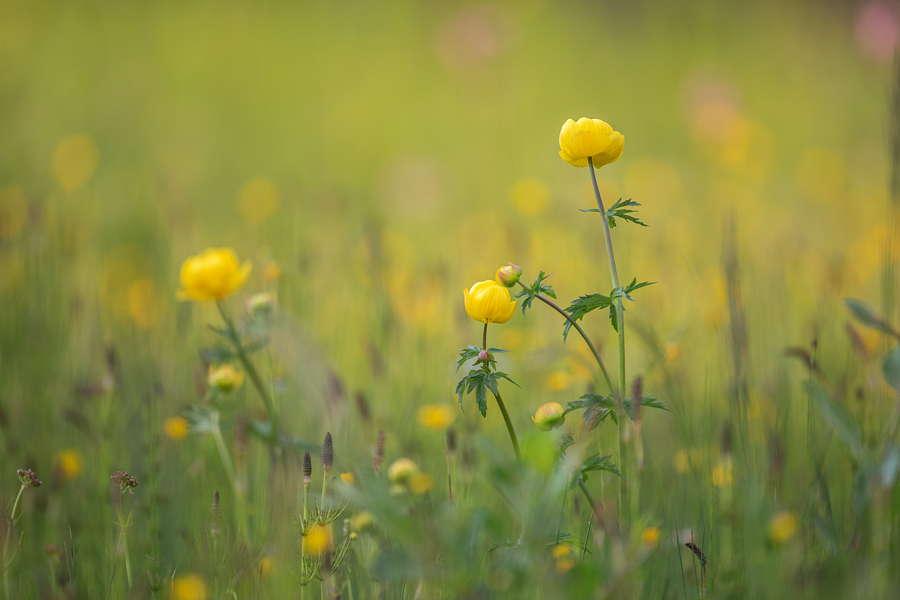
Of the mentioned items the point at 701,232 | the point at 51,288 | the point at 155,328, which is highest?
the point at 701,232

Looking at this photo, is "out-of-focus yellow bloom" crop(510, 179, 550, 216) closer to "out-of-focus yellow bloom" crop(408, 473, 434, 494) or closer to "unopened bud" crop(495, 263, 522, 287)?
"unopened bud" crop(495, 263, 522, 287)

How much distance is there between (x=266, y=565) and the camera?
115cm

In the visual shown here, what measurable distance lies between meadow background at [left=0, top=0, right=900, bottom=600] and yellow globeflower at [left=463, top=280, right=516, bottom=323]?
243mm

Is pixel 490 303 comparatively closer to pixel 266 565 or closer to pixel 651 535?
pixel 651 535

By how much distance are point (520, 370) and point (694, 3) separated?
6291mm

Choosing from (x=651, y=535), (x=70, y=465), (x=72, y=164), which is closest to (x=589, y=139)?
(x=651, y=535)

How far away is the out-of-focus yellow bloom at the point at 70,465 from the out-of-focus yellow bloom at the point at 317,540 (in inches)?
29.8

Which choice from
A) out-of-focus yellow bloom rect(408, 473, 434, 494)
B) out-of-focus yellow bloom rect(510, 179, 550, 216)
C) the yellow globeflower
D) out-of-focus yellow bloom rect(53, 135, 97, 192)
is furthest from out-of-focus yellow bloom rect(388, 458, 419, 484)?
out-of-focus yellow bloom rect(53, 135, 97, 192)

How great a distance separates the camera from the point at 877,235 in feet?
9.87

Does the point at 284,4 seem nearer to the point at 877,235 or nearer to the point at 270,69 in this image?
the point at 270,69

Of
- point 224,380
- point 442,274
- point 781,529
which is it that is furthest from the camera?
point 442,274

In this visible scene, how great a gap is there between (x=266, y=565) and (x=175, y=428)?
64 cm

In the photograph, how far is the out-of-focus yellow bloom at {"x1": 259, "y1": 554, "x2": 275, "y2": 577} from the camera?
1.00m

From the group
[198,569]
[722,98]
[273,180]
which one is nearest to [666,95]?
[722,98]
